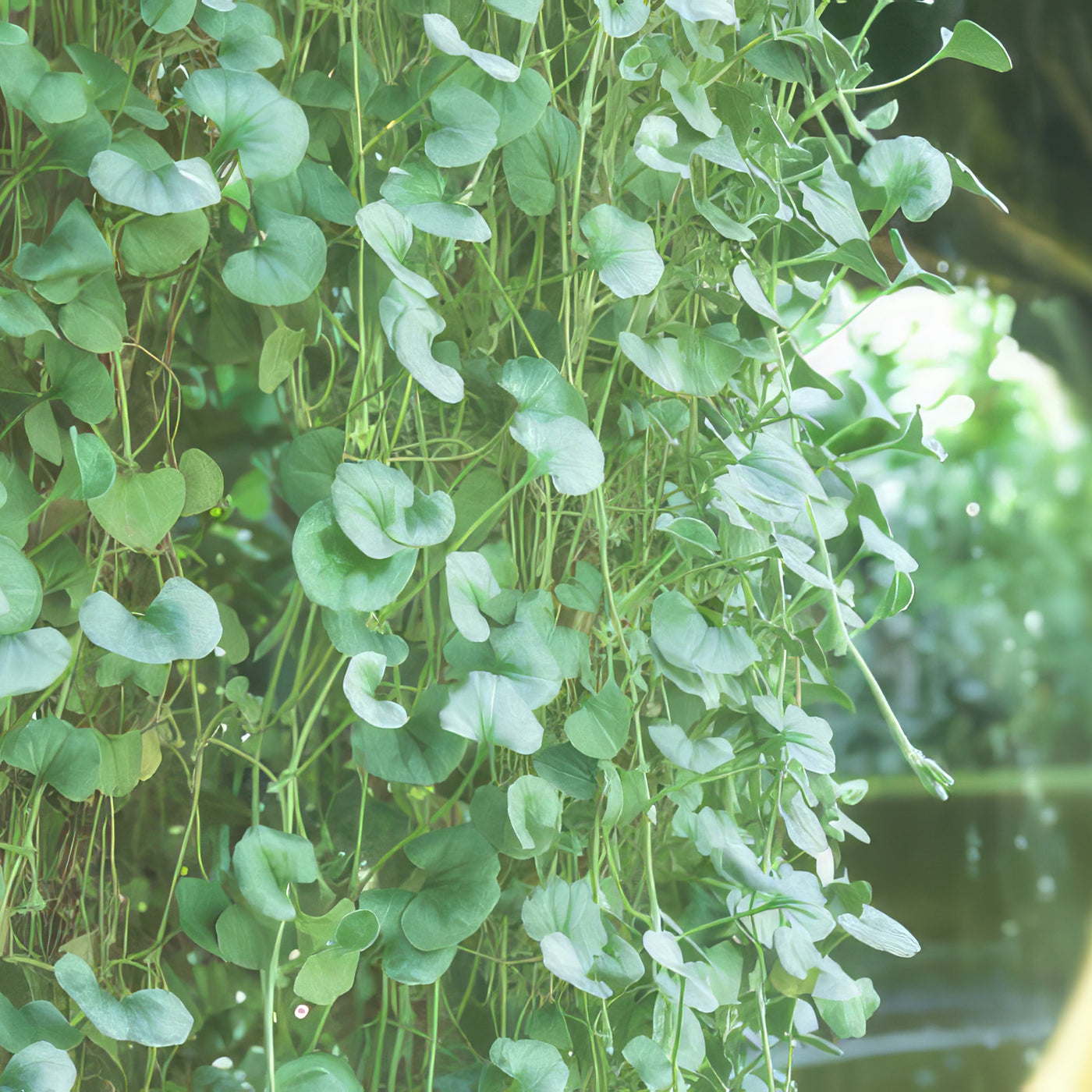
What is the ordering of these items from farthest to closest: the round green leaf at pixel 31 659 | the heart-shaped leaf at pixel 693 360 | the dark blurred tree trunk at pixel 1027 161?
1. the dark blurred tree trunk at pixel 1027 161
2. the heart-shaped leaf at pixel 693 360
3. the round green leaf at pixel 31 659

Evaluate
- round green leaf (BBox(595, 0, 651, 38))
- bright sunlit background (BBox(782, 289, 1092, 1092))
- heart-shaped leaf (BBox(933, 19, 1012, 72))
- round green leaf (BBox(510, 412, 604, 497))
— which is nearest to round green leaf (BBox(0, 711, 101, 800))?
round green leaf (BBox(510, 412, 604, 497))

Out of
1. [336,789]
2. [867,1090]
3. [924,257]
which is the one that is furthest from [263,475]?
[867,1090]

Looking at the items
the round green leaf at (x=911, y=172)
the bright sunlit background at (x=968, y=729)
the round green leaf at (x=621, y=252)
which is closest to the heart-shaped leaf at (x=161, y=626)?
the round green leaf at (x=621, y=252)

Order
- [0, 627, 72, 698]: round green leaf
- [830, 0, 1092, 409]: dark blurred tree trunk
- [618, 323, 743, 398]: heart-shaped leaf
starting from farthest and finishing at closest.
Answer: [830, 0, 1092, 409]: dark blurred tree trunk → [618, 323, 743, 398]: heart-shaped leaf → [0, 627, 72, 698]: round green leaf

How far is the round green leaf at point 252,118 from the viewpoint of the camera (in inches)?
13.4

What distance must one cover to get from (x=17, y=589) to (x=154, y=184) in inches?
5.7

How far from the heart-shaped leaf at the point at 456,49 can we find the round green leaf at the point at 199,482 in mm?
189

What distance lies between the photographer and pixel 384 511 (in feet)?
1.15

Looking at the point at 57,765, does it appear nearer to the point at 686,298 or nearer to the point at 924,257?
the point at 686,298

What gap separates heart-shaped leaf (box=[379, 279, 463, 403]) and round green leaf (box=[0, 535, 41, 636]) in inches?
5.9

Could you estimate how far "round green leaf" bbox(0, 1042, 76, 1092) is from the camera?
1.11 feet

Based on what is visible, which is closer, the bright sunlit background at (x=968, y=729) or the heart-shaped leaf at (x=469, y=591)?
the heart-shaped leaf at (x=469, y=591)

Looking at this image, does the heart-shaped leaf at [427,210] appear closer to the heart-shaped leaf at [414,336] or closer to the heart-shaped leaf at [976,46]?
the heart-shaped leaf at [414,336]

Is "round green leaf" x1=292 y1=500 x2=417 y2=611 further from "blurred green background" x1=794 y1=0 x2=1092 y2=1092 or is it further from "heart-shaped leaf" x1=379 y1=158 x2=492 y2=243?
"blurred green background" x1=794 y1=0 x2=1092 y2=1092
